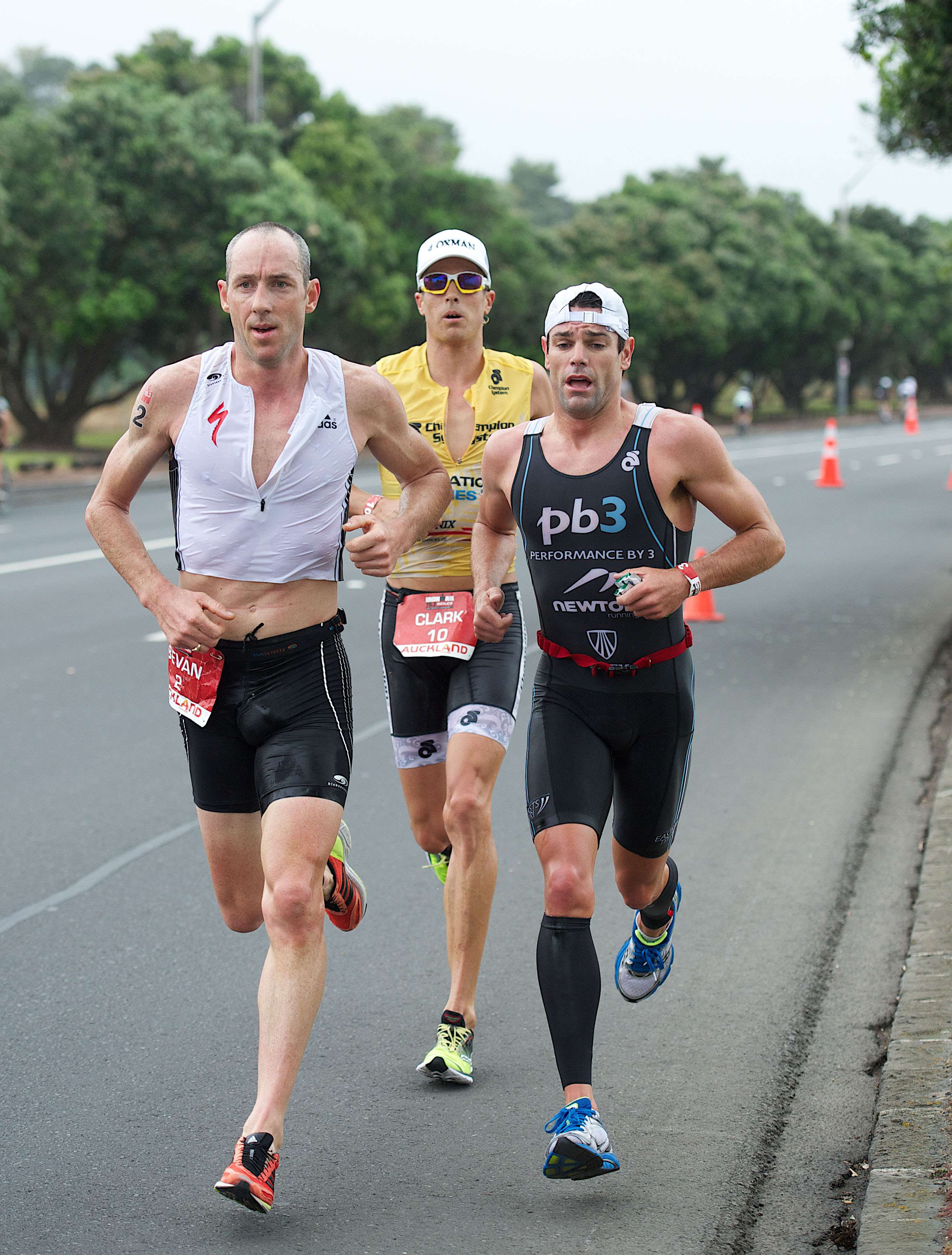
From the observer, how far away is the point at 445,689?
17.1ft

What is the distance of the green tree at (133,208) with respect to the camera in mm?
31578

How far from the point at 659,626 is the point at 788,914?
7.05ft

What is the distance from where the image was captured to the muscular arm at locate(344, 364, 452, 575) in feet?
14.1

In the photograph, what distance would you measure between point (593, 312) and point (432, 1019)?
2274mm

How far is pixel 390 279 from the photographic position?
40.9 metres

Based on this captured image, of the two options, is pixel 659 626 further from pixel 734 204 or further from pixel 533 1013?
pixel 734 204

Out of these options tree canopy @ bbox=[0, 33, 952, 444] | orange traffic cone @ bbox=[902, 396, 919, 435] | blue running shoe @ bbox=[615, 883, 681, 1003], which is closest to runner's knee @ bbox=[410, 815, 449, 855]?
blue running shoe @ bbox=[615, 883, 681, 1003]

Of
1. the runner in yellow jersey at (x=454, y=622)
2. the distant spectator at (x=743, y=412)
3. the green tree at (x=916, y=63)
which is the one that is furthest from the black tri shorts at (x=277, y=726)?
the distant spectator at (x=743, y=412)

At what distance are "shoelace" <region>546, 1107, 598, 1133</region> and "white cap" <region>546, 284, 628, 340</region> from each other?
2.05 meters

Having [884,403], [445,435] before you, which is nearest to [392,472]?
[445,435]

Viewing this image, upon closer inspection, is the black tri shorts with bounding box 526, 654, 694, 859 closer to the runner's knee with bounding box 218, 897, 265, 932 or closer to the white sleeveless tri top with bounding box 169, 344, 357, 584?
the white sleeveless tri top with bounding box 169, 344, 357, 584

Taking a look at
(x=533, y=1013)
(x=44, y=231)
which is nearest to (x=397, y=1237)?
(x=533, y=1013)

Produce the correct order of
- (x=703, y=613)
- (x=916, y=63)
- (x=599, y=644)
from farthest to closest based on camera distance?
(x=703, y=613) < (x=916, y=63) < (x=599, y=644)

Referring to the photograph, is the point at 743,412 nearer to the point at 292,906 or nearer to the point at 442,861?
the point at 442,861
